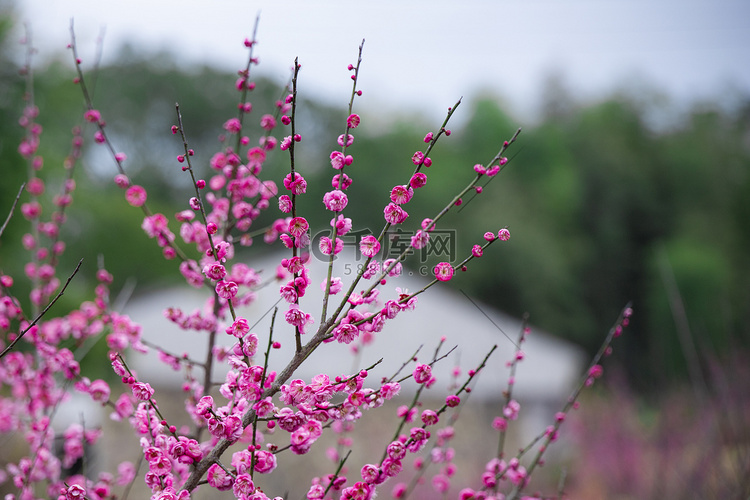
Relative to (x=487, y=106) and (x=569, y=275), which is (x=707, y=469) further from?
(x=487, y=106)

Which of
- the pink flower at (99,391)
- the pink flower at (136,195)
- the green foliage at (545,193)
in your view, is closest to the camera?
the pink flower at (99,391)

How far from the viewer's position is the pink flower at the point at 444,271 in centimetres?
120

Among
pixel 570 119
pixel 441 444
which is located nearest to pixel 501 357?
pixel 441 444

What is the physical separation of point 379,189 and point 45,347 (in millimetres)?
15756

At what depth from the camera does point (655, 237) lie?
22609mm

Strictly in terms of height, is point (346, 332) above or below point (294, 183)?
below

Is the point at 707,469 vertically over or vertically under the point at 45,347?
under

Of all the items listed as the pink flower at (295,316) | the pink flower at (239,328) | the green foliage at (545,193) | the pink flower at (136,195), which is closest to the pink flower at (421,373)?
the pink flower at (295,316)

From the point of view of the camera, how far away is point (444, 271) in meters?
1.22

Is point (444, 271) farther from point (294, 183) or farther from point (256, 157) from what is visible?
point (256, 157)

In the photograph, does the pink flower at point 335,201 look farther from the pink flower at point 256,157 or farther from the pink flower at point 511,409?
the pink flower at point 511,409

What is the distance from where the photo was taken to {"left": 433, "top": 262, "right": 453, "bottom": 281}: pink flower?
47.4 inches

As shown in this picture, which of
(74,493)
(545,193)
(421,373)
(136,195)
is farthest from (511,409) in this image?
(545,193)

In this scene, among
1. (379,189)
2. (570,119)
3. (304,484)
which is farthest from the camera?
(570,119)
